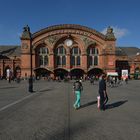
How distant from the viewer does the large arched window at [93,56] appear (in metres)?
72.7

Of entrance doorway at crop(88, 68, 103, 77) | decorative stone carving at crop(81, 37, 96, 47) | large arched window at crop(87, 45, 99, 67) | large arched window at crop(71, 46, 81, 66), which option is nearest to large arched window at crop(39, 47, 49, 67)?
large arched window at crop(71, 46, 81, 66)

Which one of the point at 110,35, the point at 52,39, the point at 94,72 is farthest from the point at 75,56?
the point at 110,35

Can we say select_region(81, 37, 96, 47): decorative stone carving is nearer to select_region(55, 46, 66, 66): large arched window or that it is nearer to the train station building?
the train station building

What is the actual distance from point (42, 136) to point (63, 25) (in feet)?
213

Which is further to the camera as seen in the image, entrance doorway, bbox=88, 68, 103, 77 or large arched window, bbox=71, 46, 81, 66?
entrance doorway, bbox=88, 68, 103, 77

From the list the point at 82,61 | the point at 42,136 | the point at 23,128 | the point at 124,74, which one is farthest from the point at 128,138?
the point at 82,61

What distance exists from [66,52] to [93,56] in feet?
28.3

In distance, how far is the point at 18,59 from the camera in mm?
76000

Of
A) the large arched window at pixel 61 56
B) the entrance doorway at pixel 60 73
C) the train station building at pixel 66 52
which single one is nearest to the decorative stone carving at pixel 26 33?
the train station building at pixel 66 52

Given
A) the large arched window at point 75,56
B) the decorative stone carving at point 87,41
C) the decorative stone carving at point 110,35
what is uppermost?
the decorative stone carving at point 110,35

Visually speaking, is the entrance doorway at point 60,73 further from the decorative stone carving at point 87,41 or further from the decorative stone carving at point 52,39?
the decorative stone carving at point 87,41

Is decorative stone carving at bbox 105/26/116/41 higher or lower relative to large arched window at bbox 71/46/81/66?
higher

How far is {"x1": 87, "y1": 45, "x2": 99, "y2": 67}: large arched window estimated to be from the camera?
2862 inches

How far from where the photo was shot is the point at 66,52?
235 ft
